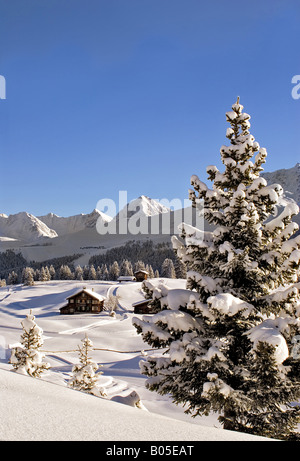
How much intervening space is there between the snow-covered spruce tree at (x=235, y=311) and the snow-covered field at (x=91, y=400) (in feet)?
4.42

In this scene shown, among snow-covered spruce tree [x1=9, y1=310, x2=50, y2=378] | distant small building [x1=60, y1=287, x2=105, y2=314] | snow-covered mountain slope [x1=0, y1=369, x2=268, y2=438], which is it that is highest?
snow-covered mountain slope [x1=0, y1=369, x2=268, y2=438]

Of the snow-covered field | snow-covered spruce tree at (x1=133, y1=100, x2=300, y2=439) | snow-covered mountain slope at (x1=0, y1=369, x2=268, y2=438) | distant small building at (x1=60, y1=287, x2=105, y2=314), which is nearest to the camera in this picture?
snow-covered mountain slope at (x1=0, y1=369, x2=268, y2=438)

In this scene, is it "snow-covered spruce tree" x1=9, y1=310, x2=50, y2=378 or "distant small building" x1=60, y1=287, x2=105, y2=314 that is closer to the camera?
"snow-covered spruce tree" x1=9, y1=310, x2=50, y2=378

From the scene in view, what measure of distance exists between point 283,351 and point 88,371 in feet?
51.4

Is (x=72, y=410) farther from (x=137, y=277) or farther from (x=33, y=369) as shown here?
(x=137, y=277)

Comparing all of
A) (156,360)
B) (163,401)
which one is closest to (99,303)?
(163,401)

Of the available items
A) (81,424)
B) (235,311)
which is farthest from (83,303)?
(81,424)

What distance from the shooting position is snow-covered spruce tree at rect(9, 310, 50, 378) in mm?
20906

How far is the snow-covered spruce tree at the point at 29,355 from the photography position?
20906mm

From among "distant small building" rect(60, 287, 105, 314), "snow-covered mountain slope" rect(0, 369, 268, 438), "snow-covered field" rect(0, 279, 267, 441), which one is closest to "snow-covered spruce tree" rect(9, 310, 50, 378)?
"snow-covered field" rect(0, 279, 267, 441)

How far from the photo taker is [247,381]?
7.76m

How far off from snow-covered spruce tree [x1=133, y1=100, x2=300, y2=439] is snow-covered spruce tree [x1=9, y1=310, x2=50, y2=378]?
1534 centimetres

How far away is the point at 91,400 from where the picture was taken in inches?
254

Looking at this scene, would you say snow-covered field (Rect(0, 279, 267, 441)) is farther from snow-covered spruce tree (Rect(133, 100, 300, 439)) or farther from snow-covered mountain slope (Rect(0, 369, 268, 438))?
snow-covered spruce tree (Rect(133, 100, 300, 439))
